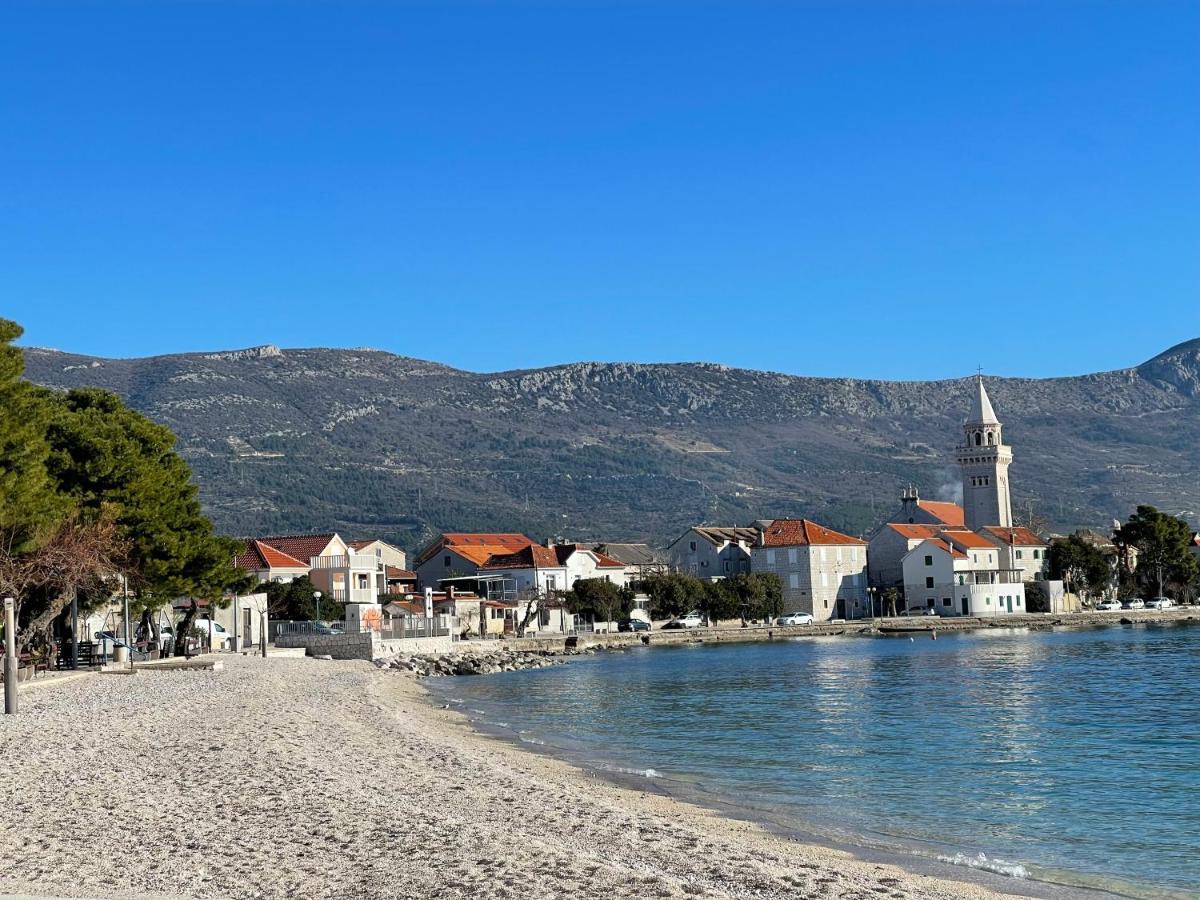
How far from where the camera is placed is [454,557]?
359ft

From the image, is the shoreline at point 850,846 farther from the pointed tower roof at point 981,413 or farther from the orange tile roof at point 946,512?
the pointed tower roof at point 981,413

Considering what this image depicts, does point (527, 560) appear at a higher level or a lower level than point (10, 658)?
higher

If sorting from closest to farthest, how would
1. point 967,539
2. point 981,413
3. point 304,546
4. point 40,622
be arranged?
point 40,622, point 304,546, point 967,539, point 981,413

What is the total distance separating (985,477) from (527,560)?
2417 inches

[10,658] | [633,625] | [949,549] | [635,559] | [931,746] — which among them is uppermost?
[635,559]

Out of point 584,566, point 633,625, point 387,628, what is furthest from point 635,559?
point 387,628

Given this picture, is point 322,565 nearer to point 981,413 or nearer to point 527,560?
point 527,560

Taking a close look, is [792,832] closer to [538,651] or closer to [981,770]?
[981,770]

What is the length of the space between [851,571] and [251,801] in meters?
106

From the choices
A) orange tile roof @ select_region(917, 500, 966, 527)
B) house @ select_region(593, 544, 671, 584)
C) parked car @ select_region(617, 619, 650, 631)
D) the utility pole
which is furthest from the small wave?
orange tile roof @ select_region(917, 500, 966, 527)

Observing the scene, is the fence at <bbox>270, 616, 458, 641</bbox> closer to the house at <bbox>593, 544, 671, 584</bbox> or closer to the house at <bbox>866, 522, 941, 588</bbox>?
the house at <bbox>593, 544, 671, 584</bbox>

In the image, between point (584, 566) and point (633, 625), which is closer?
point (633, 625)

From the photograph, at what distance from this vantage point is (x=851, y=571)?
11794 centimetres

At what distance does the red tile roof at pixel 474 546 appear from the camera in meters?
110
